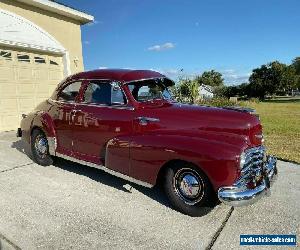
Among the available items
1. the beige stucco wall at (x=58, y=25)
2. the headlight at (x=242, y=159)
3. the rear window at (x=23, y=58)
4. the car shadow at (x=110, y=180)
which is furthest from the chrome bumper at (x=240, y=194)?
the beige stucco wall at (x=58, y=25)

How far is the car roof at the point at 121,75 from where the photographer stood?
532cm

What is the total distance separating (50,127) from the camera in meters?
6.17

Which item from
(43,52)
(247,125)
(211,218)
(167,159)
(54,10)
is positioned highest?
(54,10)

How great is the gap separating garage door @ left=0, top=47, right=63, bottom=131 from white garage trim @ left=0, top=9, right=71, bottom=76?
0.30 metres

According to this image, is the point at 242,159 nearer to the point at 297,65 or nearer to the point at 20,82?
the point at 20,82

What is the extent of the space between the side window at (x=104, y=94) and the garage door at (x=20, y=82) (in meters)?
6.04

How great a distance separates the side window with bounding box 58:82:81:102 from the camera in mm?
5949

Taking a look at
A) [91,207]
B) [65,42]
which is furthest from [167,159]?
[65,42]

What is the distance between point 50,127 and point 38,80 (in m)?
6.21

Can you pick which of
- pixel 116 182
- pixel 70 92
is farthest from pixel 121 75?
pixel 116 182

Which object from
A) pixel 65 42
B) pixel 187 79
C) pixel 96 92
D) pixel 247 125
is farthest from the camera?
pixel 187 79

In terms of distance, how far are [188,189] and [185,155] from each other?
0.49m

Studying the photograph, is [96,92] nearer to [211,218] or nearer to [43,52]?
[211,218]

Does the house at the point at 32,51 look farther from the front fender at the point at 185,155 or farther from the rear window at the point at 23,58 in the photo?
the front fender at the point at 185,155
